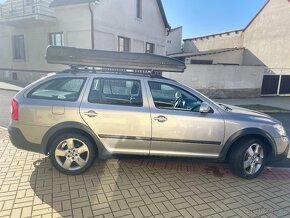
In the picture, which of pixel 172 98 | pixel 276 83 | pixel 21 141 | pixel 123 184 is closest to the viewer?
pixel 123 184

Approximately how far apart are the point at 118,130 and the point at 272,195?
2488 millimetres

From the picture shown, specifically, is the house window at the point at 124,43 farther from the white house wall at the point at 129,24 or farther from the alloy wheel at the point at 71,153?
the alloy wheel at the point at 71,153

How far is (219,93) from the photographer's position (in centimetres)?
1377

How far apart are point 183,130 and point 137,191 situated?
1.15m

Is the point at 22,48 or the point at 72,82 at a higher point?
the point at 22,48

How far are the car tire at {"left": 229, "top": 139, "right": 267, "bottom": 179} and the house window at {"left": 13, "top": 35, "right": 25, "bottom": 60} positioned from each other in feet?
56.3

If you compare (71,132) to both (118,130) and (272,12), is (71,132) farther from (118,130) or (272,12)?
(272,12)

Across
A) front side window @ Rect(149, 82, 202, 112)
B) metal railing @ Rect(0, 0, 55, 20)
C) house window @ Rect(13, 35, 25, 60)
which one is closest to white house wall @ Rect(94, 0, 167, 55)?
metal railing @ Rect(0, 0, 55, 20)

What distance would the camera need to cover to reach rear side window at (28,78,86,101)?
3600 millimetres

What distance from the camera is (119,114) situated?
3.53 m

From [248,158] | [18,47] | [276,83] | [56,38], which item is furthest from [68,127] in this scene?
[18,47]

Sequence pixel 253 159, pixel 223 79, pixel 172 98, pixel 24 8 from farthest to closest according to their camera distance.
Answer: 1. pixel 24 8
2. pixel 223 79
3. pixel 172 98
4. pixel 253 159

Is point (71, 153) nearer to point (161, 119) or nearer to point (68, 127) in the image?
point (68, 127)

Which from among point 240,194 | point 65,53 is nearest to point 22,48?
point 65,53
